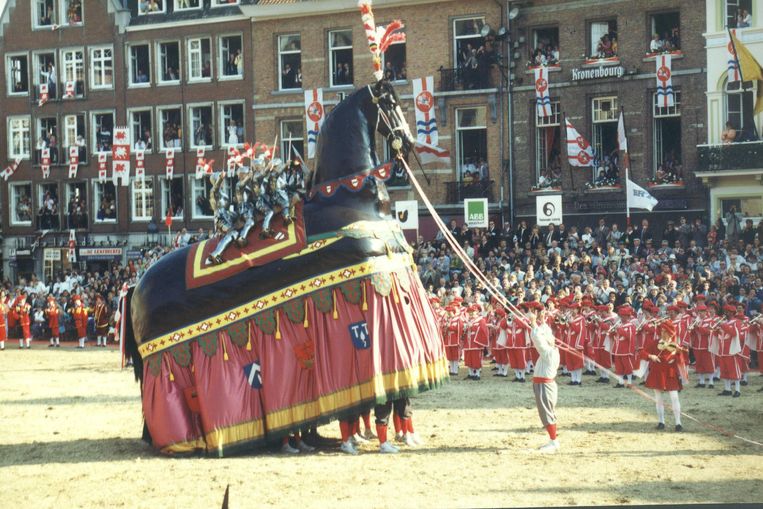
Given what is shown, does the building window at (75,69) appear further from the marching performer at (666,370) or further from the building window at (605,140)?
the marching performer at (666,370)

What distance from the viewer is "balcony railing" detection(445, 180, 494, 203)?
40562 mm

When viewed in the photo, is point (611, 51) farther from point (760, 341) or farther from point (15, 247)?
point (15, 247)

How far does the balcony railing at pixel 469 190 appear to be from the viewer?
133ft

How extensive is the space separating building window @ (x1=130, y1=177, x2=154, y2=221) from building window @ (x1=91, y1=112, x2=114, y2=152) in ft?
8.62

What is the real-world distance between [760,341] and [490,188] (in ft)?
60.3

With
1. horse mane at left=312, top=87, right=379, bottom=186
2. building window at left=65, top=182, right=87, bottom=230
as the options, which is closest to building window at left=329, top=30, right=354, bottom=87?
building window at left=65, top=182, right=87, bottom=230

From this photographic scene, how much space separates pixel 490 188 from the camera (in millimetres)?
40531

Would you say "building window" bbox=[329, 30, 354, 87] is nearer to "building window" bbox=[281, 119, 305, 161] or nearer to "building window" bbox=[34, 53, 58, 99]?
"building window" bbox=[281, 119, 305, 161]

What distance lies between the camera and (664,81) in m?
35.6

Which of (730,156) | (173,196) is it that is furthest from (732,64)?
(173,196)

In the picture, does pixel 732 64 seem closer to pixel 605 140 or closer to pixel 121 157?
pixel 605 140

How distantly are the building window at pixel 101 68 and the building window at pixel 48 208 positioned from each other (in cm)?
600

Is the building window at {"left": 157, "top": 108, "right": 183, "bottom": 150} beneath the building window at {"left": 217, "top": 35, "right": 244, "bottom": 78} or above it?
beneath

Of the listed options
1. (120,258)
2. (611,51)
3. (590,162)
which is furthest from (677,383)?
(120,258)
